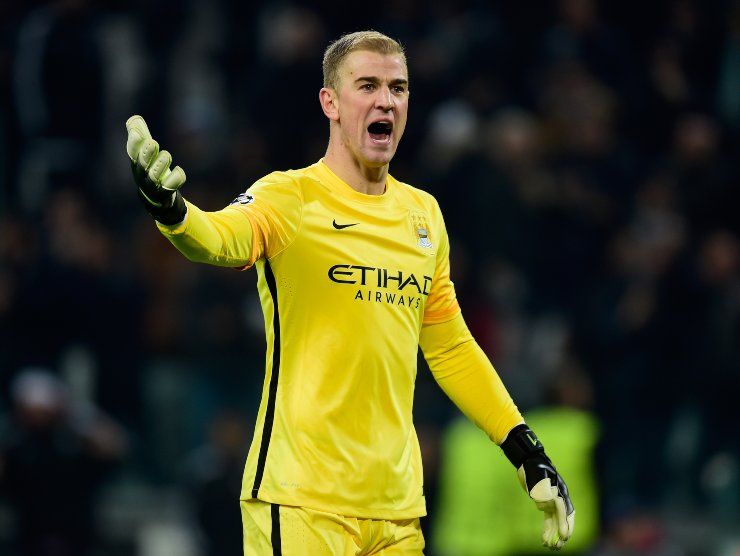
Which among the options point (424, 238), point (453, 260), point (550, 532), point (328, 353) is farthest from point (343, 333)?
point (453, 260)

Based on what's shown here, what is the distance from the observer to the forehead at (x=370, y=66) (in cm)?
493

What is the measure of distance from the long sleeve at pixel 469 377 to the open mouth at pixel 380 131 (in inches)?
28.5

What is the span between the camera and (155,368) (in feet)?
33.5

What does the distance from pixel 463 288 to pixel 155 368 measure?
7.16ft

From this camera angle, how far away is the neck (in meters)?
5.01

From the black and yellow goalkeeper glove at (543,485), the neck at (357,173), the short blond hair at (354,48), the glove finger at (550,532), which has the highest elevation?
the short blond hair at (354,48)

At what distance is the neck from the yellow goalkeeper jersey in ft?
0.26

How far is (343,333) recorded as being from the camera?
4789 mm

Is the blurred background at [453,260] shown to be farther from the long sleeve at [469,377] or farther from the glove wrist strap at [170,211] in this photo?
Result: the glove wrist strap at [170,211]

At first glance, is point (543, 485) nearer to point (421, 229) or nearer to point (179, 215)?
point (421, 229)

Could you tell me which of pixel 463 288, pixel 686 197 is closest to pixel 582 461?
pixel 463 288

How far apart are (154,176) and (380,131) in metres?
1.04

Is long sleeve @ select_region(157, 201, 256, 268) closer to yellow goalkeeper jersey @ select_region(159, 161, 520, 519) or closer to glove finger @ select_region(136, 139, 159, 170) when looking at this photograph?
yellow goalkeeper jersey @ select_region(159, 161, 520, 519)

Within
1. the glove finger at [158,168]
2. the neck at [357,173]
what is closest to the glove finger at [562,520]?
the neck at [357,173]
